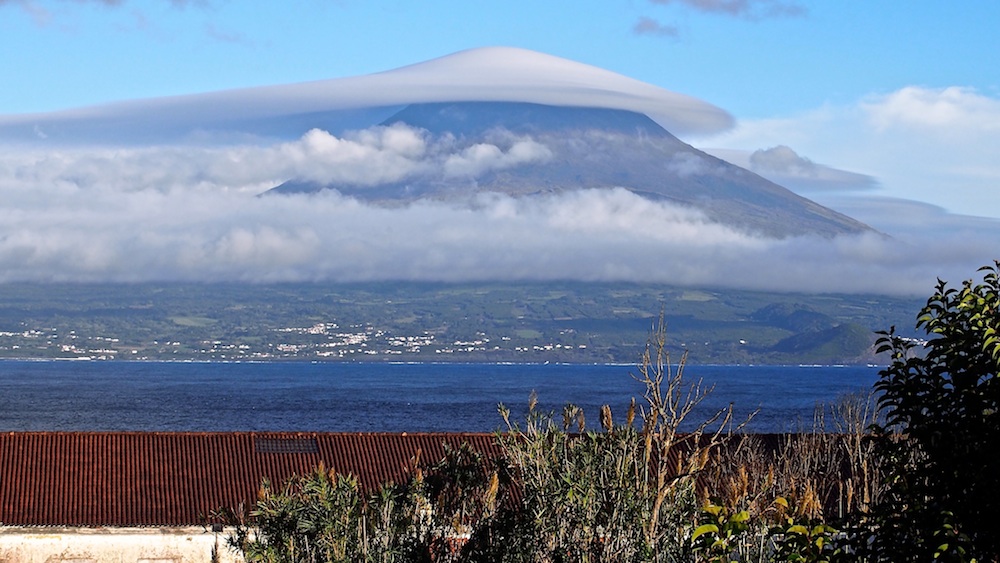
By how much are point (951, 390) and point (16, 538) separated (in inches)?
847

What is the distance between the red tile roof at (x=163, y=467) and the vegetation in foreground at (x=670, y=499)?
13.1m

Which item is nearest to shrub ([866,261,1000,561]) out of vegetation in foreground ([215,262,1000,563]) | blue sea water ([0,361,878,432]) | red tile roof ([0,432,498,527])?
vegetation in foreground ([215,262,1000,563])

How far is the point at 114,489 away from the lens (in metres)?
29.1

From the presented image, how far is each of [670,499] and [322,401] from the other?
118616 mm

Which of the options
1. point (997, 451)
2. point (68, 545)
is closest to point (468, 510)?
point (997, 451)

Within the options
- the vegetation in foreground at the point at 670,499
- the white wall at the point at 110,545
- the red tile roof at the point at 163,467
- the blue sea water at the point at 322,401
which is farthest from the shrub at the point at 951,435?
the blue sea water at the point at 322,401

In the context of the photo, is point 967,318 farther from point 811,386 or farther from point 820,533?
point 811,386

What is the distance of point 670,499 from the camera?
12703mm

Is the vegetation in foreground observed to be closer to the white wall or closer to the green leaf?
the green leaf

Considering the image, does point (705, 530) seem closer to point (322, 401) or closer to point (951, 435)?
point (951, 435)

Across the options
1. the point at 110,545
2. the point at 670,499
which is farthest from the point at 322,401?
the point at 670,499

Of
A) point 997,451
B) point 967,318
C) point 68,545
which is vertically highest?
point 967,318

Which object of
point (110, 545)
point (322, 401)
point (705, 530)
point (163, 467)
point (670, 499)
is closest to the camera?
point (705, 530)

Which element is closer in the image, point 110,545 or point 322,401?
point 110,545
